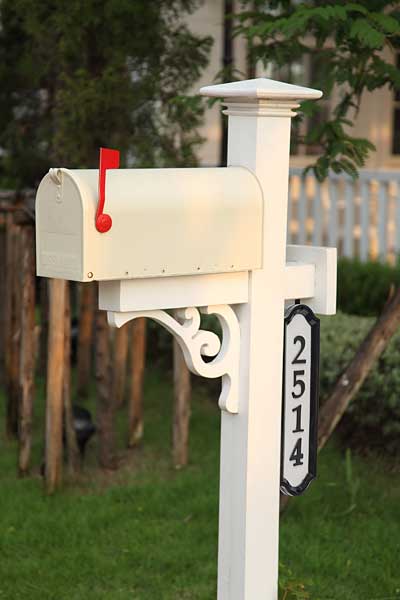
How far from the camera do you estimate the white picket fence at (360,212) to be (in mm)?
9016

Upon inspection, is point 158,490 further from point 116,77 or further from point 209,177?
point 209,177

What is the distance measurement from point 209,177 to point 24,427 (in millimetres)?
3164

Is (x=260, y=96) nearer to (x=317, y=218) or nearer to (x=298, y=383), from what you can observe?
(x=298, y=383)

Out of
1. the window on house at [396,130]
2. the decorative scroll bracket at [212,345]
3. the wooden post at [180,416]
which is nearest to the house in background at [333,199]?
the window on house at [396,130]

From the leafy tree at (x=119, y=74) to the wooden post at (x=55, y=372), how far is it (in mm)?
1093

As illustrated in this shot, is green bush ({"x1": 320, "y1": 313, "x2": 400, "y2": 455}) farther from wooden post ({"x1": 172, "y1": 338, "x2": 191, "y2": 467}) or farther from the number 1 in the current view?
the number 1

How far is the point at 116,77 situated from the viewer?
6.12 meters

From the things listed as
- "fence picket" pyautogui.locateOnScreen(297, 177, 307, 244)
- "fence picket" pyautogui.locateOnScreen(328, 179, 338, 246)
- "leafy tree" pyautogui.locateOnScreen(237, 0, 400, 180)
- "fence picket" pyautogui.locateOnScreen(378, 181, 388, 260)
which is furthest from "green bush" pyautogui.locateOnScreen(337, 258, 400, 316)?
"leafy tree" pyautogui.locateOnScreen(237, 0, 400, 180)

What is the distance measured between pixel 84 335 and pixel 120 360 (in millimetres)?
789

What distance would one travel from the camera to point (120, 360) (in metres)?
6.69

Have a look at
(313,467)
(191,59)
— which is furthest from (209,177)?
(191,59)

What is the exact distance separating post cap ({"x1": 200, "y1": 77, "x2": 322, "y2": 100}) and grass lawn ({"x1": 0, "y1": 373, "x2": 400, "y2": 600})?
2.00m

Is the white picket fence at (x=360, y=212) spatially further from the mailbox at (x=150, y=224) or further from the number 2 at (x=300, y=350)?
the mailbox at (x=150, y=224)

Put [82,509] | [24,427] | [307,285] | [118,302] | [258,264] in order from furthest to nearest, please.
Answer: [24,427] < [82,509] < [307,285] < [258,264] < [118,302]
